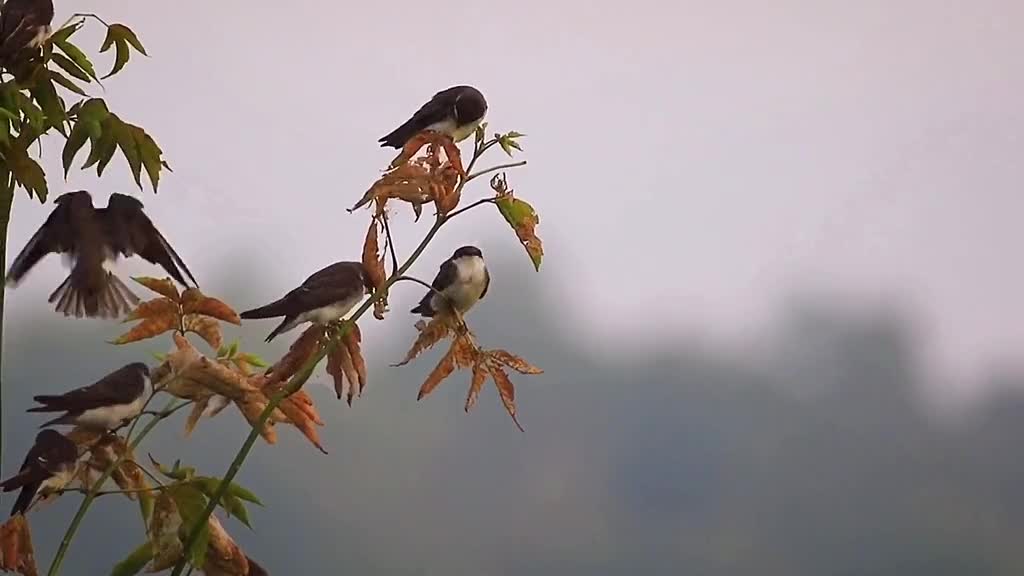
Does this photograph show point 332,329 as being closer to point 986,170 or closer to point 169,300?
point 169,300

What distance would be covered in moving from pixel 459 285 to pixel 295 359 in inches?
4.2

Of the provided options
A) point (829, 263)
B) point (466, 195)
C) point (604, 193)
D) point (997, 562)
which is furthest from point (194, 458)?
point (997, 562)

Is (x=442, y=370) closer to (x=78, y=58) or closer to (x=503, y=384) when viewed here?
(x=503, y=384)

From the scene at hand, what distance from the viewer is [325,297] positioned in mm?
705

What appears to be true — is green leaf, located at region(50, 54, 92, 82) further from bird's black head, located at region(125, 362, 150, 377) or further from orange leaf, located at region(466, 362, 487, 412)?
orange leaf, located at region(466, 362, 487, 412)

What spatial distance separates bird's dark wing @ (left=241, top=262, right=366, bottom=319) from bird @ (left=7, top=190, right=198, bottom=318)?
0.06m

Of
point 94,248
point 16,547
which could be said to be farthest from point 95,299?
point 16,547

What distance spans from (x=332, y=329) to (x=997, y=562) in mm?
1141

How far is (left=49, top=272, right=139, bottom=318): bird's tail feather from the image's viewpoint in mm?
645

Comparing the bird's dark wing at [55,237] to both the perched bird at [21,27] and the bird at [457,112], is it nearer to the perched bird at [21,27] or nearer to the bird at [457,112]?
the perched bird at [21,27]

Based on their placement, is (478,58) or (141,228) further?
(478,58)

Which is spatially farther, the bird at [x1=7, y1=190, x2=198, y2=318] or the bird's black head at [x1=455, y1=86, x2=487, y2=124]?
the bird's black head at [x1=455, y1=86, x2=487, y2=124]


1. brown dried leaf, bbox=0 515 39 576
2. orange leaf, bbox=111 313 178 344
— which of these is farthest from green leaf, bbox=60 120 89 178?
brown dried leaf, bbox=0 515 39 576

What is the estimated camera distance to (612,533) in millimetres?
1521
